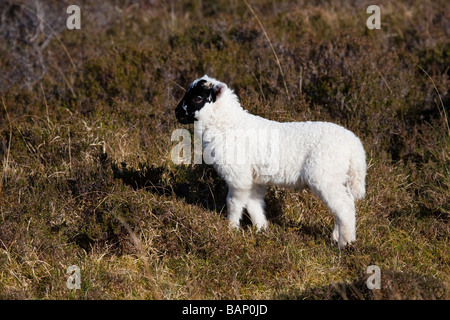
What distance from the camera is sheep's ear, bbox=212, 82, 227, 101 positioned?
15.5ft

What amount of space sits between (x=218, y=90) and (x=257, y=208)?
3.96ft

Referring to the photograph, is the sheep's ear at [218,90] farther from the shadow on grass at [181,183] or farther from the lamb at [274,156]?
the shadow on grass at [181,183]

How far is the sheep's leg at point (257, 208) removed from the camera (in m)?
5.03

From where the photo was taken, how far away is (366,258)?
4.52 meters

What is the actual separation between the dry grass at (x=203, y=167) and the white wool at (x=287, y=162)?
31cm

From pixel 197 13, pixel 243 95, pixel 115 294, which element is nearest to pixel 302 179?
pixel 115 294

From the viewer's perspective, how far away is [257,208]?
5.05 meters

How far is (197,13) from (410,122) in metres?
5.75

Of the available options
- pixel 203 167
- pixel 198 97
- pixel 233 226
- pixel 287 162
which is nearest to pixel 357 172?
pixel 287 162

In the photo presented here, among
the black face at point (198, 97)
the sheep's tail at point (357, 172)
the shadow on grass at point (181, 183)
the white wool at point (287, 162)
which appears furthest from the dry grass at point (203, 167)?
the black face at point (198, 97)

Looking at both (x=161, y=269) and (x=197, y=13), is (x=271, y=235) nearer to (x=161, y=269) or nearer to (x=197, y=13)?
(x=161, y=269)

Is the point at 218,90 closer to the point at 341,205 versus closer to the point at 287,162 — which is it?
the point at 287,162
